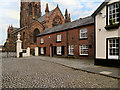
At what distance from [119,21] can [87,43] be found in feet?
22.4

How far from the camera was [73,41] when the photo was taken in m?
17.5

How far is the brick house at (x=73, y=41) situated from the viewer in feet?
49.1

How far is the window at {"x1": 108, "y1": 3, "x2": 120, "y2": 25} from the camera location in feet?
29.7

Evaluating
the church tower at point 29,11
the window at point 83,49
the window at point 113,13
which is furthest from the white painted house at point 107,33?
the church tower at point 29,11

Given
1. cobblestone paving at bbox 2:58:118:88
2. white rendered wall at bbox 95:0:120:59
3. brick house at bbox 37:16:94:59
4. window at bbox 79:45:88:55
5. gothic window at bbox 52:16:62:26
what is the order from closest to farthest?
cobblestone paving at bbox 2:58:118:88
white rendered wall at bbox 95:0:120:59
brick house at bbox 37:16:94:59
window at bbox 79:45:88:55
gothic window at bbox 52:16:62:26

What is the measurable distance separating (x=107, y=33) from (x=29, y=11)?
5030 cm

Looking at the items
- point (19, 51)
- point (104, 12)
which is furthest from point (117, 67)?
point (19, 51)

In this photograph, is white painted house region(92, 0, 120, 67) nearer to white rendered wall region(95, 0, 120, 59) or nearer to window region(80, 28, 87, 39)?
white rendered wall region(95, 0, 120, 59)

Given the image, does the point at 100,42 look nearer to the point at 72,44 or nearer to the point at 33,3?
the point at 72,44

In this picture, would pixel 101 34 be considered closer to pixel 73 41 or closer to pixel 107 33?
pixel 107 33

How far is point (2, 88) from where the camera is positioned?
435 cm

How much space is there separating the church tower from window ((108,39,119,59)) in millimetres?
44082

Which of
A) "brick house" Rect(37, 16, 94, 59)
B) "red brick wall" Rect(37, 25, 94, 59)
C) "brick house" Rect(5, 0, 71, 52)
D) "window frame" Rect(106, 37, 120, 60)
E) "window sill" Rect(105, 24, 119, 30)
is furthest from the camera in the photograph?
"brick house" Rect(5, 0, 71, 52)

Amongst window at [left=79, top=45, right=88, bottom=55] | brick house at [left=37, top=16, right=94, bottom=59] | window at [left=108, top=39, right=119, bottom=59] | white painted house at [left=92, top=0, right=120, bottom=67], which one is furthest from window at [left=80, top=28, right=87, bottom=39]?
window at [left=108, top=39, right=119, bottom=59]
